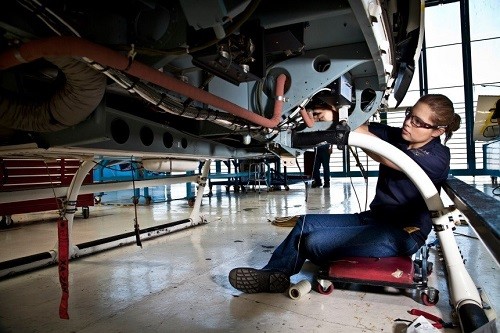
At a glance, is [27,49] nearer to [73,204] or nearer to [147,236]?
[73,204]

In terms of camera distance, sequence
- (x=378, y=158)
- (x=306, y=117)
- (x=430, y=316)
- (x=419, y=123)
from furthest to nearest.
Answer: (x=306, y=117) < (x=378, y=158) < (x=419, y=123) < (x=430, y=316)

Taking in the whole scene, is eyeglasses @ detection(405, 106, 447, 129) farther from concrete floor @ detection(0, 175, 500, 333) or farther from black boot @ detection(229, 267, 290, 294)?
black boot @ detection(229, 267, 290, 294)

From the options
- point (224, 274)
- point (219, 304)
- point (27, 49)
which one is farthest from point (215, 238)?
point (27, 49)

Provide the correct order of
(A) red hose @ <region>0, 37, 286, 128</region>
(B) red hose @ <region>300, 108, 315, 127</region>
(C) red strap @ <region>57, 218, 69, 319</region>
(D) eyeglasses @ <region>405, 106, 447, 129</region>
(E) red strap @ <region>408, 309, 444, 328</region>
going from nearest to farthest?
1. (A) red hose @ <region>0, 37, 286, 128</region>
2. (C) red strap @ <region>57, 218, 69, 319</region>
3. (E) red strap @ <region>408, 309, 444, 328</region>
4. (D) eyeglasses @ <region>405, 106, 447, 129</region>
5. (B) red hose @ <region>300, 108, 315, 127</region>

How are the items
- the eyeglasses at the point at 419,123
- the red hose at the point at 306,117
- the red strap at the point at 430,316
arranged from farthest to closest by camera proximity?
the red hose at the point at 306,117, the eyeglasses at the point at 419,123, the red strap at the point at 430,316

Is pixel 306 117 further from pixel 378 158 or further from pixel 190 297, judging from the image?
pixel 190 297

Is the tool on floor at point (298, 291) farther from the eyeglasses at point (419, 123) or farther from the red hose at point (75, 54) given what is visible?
the red hose at point (75, 54)

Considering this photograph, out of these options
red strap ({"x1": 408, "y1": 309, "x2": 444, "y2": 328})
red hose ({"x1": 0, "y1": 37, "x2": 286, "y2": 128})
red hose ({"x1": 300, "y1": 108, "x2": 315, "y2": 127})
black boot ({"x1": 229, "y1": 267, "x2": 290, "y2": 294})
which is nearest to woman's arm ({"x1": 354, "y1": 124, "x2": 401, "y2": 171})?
red hose ({"x1": 300, "y1": 108, "x2": 315, "y2": 127})

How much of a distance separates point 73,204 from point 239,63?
1523mm

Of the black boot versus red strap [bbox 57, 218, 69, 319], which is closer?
red strap [bbox 57, 218, 69, 319]

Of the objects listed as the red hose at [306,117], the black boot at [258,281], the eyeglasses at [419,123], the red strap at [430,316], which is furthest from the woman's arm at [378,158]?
the black boot at [258,281]

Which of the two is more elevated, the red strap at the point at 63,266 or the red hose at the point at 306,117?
the red hose at the point at 306,117

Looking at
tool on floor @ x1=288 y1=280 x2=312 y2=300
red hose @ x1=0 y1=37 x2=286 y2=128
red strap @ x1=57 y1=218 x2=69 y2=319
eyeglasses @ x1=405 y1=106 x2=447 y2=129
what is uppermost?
red hose @ x1=0 y1=37 x2=286 y2=128

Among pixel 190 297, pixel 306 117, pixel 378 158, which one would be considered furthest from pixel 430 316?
pixel 306 117
